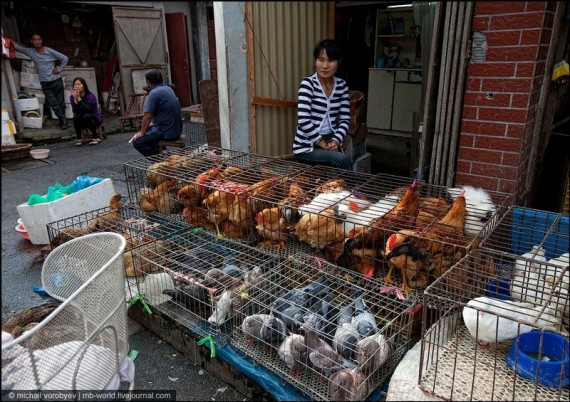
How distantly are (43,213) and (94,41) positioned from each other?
31.4 feet

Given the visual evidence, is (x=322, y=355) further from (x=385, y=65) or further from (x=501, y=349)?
(x=385, y=65)

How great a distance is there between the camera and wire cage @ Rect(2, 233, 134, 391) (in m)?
1.55

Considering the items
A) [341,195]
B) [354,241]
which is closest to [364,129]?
[341,195]

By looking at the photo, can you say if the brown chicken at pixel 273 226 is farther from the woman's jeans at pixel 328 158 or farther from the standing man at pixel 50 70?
the standing man at pixel 50 70

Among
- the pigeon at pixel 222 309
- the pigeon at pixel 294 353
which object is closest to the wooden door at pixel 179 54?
the pigeon at pixel 222 309

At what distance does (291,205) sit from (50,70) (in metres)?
9.40

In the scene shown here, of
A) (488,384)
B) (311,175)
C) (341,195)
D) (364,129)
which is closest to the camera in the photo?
(488,384)

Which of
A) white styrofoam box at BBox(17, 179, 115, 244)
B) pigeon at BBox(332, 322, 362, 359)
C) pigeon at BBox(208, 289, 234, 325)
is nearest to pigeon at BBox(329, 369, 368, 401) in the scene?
pigeon at BBox(332, 322, 362, 359)

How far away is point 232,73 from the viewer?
14.3 feet

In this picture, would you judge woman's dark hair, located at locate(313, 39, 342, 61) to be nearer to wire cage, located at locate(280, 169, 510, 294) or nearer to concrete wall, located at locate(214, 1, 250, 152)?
concrete wall, located at locate(214, 1, 250, 152)

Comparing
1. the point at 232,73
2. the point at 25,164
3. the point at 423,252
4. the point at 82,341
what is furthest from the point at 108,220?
the point at 25,164

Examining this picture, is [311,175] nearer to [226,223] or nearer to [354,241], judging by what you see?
[226,223]

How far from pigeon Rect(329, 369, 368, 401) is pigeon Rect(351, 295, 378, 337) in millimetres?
272

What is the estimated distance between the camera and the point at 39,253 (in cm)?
446
